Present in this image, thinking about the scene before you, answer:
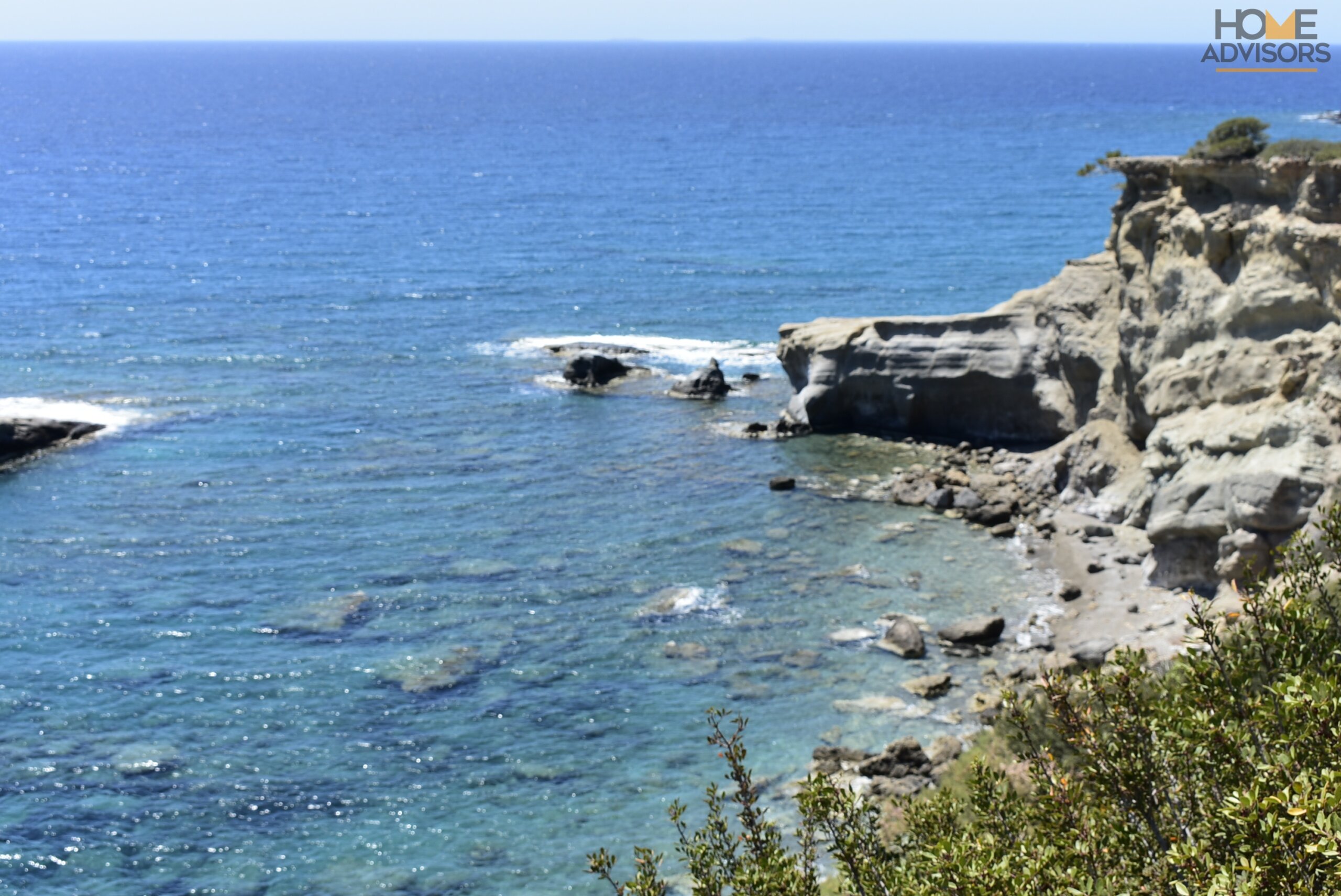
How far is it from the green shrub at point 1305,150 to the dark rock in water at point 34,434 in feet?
153

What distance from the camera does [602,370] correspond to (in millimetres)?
65688

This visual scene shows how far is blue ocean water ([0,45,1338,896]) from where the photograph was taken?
31.3 m

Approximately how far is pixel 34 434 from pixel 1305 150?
48286 millimetres

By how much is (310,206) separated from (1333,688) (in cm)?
11426

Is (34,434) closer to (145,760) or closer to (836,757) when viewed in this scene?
(145,760)

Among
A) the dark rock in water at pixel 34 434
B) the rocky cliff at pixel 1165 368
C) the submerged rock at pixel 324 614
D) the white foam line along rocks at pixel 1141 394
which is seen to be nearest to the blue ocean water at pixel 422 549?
the submerged rock at pixel 324 614

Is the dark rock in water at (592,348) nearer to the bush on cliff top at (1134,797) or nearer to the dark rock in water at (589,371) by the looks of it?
the dark rock in water at (589,371)

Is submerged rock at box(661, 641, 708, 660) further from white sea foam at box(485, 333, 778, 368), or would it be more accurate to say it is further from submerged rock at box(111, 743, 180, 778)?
white sea foam at box(485, 333, 778, 368)

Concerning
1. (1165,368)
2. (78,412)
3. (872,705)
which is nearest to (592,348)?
(78,412)

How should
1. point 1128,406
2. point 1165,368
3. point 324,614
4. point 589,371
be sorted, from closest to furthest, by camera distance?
point 324,614 < point 1165,368 < point 1128,406 < point 589,371

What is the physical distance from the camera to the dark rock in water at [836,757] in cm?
3219

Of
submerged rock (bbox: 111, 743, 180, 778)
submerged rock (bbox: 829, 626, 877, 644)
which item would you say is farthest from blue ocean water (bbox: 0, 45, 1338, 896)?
submerged rock (bbox: 829, 626, 877, 644)

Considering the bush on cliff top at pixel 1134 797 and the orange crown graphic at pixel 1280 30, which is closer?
the bush on cliff top at pixel 1134 797

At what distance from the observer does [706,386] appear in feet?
208
